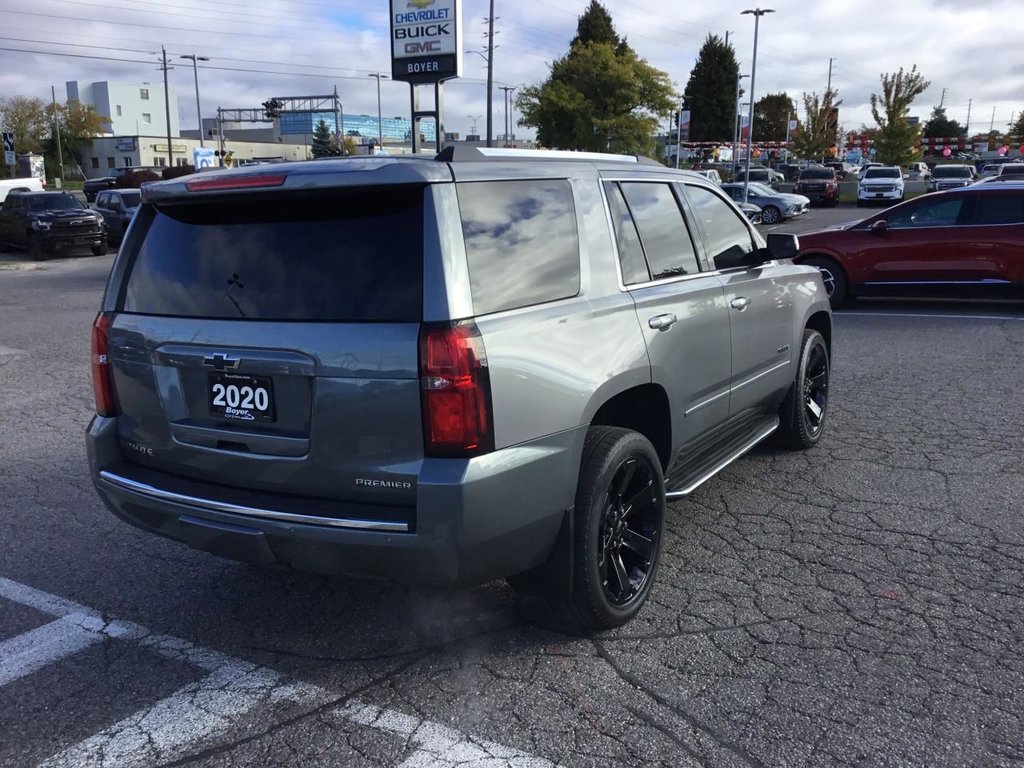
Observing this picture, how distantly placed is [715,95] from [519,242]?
3660 inches

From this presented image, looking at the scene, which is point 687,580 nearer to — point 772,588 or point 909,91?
point 772,588

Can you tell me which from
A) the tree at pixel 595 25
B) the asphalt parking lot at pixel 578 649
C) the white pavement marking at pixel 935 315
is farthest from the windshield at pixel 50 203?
the tree at pixel 595 25

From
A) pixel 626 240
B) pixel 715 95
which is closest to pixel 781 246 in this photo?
pixel 626 240

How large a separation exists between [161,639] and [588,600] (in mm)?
1786

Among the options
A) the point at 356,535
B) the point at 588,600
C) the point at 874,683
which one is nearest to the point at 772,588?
the point at 874,683

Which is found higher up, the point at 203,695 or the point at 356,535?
the point at 356,535

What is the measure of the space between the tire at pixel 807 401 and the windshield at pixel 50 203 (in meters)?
22.9

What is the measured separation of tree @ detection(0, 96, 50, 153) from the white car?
76353 millimetres

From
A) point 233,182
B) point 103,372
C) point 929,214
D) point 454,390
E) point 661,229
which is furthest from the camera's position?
point 929,214

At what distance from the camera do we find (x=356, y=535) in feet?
9.82

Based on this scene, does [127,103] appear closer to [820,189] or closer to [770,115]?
[770,115]

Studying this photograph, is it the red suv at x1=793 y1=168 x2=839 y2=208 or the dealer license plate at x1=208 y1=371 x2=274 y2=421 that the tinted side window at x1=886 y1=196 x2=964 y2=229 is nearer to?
the dealer license plate at x1=208 y1=371 x2=274 y2=421

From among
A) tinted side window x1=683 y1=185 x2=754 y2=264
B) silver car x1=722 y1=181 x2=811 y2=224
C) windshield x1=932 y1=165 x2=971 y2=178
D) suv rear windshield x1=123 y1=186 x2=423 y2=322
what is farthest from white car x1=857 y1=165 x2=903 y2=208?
suv rear windshield x1=123 y1=186 x2=423 y2=322

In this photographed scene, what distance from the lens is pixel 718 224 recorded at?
16.4 ft
